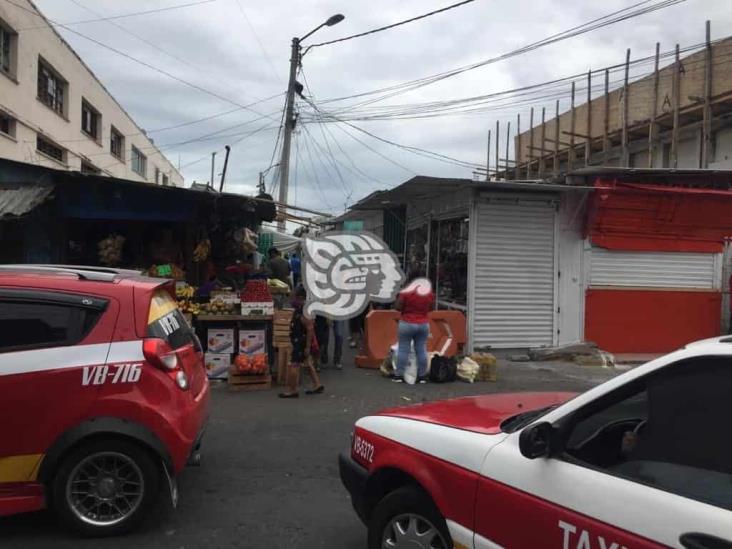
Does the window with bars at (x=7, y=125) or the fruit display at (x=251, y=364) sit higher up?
the window with bars at (x=7, y=125)

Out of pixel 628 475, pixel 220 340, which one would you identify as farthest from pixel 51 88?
pixel 628 475

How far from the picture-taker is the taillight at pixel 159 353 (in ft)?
13.4

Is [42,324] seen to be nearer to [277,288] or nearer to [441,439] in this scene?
[441,439]

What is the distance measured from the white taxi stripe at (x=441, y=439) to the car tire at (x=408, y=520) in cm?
25

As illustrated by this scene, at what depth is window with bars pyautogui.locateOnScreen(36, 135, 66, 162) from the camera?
2154 centimetres

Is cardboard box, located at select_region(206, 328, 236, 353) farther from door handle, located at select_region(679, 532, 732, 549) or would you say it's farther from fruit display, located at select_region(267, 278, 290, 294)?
door handle, located at select_region(679, 532, 732, 549)

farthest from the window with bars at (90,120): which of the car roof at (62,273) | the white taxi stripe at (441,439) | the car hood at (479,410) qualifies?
the white taxi stripe at (441,439)

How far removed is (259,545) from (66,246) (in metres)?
8.72

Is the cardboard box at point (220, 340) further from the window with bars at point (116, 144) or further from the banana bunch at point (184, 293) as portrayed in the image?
the window with bars at point (116, 144)

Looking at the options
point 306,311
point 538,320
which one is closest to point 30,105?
point 306,311

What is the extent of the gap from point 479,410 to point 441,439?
1.72ft

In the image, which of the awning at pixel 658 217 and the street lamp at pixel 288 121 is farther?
the street lamp at pixel 288 121

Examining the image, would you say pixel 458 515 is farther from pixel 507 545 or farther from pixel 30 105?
pixel 30 105

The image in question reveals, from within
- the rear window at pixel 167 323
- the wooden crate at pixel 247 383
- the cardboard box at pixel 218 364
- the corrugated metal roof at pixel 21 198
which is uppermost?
the corrugated metal roof at pixel 21 198
